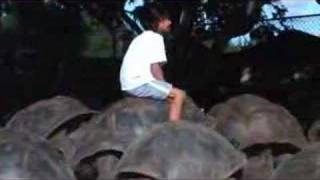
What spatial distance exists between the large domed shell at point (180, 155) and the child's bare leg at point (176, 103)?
116 centimetres

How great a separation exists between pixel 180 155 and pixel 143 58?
2311mm

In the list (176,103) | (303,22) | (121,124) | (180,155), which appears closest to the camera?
(180,155)

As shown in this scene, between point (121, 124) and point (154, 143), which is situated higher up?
point (154, 143)

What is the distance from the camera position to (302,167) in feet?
27.0

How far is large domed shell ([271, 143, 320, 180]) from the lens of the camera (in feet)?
26.8

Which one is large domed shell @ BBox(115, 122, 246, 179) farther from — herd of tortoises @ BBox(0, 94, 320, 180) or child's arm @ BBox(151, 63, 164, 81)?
child's arm @ BBox(151, 63, 164, 81)

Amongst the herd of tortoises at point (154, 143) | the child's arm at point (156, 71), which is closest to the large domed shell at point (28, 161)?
the herd of tortoises at point (154, 143)

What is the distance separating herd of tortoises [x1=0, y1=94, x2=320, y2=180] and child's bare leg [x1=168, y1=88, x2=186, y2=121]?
0.09 m

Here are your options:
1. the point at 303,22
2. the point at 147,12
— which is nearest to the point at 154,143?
the point at 147,12

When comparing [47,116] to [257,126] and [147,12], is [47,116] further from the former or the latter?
[147,12]

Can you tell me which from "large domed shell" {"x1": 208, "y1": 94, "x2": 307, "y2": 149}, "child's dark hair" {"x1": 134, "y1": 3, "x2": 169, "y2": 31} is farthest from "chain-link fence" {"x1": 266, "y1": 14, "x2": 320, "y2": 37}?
"large domed shell" {"x1": 208, "y1": 94, "x2": 307, "y2": 149}

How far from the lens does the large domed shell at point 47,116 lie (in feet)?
34.0

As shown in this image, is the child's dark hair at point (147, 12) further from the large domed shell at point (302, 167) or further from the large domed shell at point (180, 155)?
the large domed shell at point (302, 167)

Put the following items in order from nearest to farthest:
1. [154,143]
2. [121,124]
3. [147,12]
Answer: [154,143] < [121,124] < [147,12]
